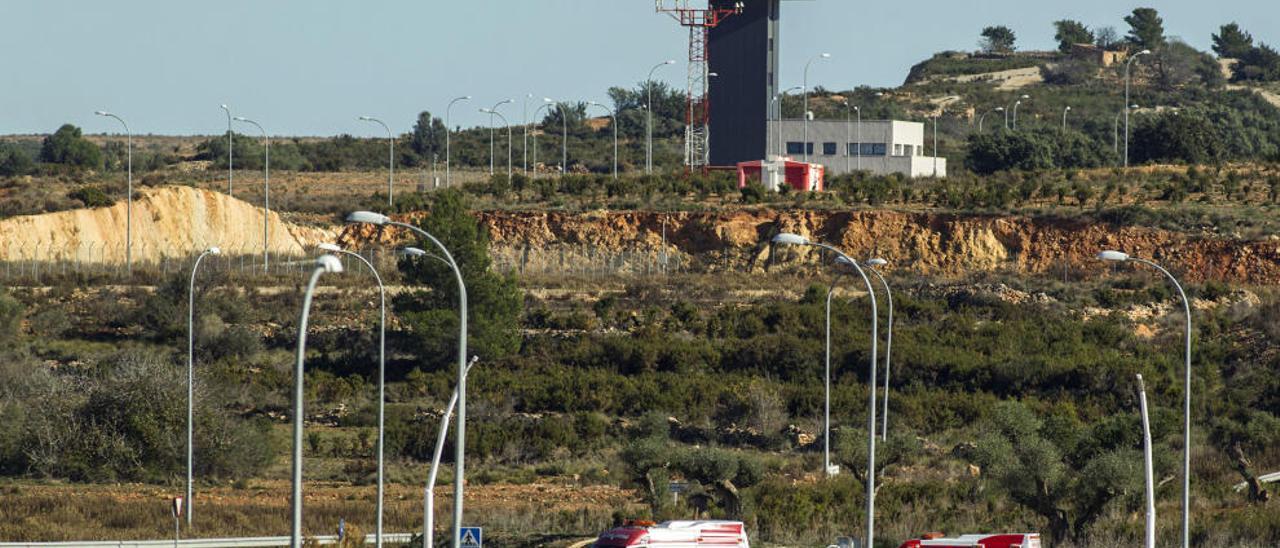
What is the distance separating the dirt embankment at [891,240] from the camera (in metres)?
A: 75.5

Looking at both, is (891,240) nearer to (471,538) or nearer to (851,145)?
(851,145)

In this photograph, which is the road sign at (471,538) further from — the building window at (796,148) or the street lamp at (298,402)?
the building window at (796,148)

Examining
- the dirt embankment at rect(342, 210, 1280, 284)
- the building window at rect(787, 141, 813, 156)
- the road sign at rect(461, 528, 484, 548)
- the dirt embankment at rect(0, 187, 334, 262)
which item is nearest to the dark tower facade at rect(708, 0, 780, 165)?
the building window at rect(787, 141, 813, 156)

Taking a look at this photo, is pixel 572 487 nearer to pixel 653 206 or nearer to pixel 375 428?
pixel 375 428

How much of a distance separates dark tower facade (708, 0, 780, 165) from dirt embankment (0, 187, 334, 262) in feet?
69.8

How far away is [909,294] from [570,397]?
18.9m

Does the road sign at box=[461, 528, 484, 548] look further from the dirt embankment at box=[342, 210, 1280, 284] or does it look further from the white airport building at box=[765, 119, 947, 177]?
the white airport building at box=[765, 119, 947, 177]

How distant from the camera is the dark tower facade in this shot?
89.7 meters

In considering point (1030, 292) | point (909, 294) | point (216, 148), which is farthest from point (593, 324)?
point (216, 148)

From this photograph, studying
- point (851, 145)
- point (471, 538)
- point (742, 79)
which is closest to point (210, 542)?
point (471, 538)

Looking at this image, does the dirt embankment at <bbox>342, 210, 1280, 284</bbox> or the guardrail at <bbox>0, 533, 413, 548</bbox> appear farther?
the dirt embankment at <bbox>342, 210, 1280, 284</bbox>

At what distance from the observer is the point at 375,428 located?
58500 mm

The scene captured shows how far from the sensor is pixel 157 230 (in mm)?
86125

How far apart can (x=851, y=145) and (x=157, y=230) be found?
37.4 metres
